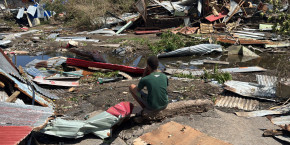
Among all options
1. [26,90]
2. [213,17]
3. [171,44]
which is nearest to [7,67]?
[26,90]

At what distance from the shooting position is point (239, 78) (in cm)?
776

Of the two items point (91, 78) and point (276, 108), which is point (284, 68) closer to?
point (276, 108)

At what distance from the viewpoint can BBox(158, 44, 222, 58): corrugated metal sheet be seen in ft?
37.1

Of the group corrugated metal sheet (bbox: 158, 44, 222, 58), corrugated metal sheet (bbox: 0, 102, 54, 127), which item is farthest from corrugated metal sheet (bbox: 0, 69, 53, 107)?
corrugated metal sheet (bbox: 158, 44, 222, 58)

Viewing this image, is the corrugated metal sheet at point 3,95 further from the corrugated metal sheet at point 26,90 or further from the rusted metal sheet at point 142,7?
the rusted metal sheet at point 142,7

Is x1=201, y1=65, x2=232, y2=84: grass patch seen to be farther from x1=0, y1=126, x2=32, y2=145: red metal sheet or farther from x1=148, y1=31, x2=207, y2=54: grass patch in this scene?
x1=0, y1=126, x2=32, y2=145: red metal sheet

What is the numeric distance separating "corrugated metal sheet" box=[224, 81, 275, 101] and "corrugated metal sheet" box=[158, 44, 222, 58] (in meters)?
4.94

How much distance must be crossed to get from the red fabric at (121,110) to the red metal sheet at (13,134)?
130cm

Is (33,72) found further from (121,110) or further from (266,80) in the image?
(266,80)

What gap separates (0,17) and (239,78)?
881 inches

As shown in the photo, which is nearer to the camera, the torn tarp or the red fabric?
the torn tarp

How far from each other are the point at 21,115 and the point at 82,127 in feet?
3.46

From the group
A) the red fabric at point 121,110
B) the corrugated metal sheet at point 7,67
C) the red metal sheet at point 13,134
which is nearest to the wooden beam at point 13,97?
the corrugated metal sheet at point 7,67

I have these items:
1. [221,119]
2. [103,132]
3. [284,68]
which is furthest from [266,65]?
[103,132]
